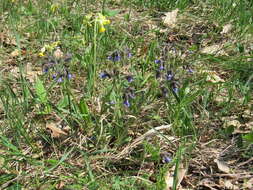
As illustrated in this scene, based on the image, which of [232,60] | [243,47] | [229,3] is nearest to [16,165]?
[232,60]

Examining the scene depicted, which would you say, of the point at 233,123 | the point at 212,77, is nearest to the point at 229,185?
the point at 233,123

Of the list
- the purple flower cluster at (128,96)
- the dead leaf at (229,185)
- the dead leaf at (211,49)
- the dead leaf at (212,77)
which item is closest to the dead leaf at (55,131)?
the purple flower cluster at (128,96)

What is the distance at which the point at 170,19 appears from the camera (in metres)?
3.83

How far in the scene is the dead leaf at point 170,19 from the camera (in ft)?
12.4

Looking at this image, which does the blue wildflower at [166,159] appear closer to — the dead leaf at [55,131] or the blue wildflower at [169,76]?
the blue wildflower at [169,76]

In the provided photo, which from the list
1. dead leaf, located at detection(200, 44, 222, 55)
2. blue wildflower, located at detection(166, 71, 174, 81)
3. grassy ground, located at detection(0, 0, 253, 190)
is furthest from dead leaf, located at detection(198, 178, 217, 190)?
dead leaf, located at detection(200, 44, 222, 55)

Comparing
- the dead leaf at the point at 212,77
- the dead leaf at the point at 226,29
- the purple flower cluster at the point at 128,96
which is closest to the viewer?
the purple flower cluster at the point at 128,96

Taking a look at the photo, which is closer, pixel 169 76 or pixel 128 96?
pixel 128 96

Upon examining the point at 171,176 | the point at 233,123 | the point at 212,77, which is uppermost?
the point at 212,77

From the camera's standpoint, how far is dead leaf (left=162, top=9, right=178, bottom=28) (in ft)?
12.4

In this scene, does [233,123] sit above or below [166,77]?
below

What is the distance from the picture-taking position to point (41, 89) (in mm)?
2275

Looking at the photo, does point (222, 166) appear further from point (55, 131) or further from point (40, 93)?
point (40, 93)

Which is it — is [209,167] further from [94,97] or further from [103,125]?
[94,97]
